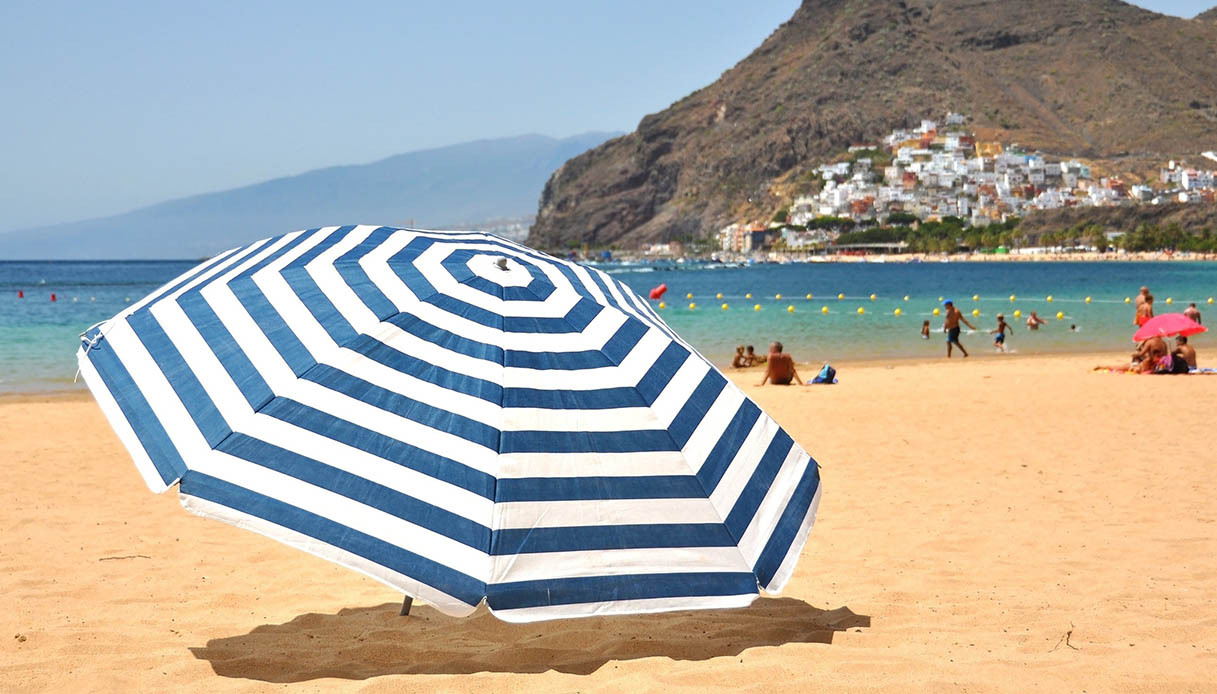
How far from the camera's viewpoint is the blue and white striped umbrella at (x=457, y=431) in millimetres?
3369

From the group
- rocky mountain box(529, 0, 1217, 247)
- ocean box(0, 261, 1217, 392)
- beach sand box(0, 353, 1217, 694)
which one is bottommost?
ocean box(0, 261, 1217, 392)

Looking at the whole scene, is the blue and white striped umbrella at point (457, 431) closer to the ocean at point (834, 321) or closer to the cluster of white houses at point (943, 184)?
the ocean at point (834, 321)

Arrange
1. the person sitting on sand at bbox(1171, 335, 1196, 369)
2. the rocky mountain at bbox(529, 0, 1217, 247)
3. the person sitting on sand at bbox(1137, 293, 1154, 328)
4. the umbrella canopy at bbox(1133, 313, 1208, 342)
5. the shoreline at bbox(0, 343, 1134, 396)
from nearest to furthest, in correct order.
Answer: the umbrella canopy at bbox(1133, 313, 1208, 342), the person sitting on sand at bbox(1171, 335, 1196, 369), the shoreline at bbox(0, 343, 1134, 396), the person sitting on sand at bbox(1137, 293, 1154, 328), the rocky mountain at bbox(529, 0, 1217, 247)

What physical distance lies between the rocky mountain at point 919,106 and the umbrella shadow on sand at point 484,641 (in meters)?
174

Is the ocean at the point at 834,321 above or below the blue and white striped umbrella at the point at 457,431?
below

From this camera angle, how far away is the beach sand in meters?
4.00

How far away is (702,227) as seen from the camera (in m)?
179

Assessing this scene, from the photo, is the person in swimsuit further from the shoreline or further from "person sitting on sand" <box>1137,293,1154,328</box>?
the shoreline

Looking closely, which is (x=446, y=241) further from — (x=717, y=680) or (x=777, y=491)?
(x=717, y=680)

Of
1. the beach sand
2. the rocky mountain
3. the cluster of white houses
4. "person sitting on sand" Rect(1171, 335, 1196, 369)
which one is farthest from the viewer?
the rocky mountain

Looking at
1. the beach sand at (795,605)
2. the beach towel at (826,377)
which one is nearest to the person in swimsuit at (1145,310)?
the beach towel at (826,377)

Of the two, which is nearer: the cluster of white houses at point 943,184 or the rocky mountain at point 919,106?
the cluster of white houses at point 943,184

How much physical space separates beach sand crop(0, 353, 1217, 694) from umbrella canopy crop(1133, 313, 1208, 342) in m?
6.68

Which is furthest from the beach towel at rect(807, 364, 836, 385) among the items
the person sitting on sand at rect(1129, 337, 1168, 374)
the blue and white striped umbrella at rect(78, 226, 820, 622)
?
the blue and white striped umbrella at rect(78, 226, 820, 622)
